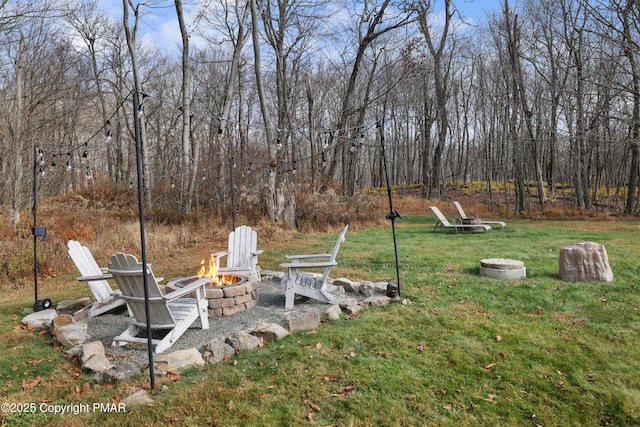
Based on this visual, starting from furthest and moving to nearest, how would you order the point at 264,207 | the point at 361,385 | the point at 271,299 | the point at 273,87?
the point at 273,87
the point at 264,207
the point at 271,299
the point at 361,385

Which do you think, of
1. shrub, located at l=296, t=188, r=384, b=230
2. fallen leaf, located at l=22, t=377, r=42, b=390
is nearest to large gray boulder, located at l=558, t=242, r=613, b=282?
fallen leaf, located at l=22, t=377, r=42, b=390

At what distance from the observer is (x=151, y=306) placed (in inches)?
134

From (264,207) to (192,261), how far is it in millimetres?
4409

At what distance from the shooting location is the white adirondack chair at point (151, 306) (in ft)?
10.9

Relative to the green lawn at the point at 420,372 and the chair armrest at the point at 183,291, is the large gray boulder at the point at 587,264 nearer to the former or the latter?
the green lawn at the point at 420,372

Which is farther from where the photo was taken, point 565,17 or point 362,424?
point 565,17

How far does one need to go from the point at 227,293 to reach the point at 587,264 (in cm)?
458

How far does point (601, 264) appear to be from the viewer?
5.12 m

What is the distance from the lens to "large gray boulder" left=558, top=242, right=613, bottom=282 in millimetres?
5109

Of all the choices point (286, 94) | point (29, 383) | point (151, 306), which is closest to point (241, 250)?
point (151, 306)

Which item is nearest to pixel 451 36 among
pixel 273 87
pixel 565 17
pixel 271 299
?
pixel 565 17

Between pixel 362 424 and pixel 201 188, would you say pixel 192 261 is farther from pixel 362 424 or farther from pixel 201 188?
pixel 362 424

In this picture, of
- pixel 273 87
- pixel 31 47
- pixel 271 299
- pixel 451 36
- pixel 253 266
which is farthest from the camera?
pixel 273 87

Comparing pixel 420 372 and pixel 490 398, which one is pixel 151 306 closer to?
pixel 420 372
